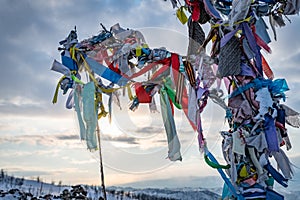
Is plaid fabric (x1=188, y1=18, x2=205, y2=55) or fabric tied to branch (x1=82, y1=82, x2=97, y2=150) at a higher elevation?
plaid fabric (x1=188, y1=18, x2=205, y2=55)

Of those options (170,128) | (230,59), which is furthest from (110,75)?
(230,59)

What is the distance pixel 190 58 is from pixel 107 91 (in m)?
0.38

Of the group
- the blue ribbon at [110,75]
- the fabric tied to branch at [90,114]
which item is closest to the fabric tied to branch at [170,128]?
the blue ribbon at [110,75]

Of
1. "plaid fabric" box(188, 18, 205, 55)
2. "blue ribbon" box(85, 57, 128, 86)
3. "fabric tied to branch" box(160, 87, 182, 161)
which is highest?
"plaid fabric" box(188, 18, 205, 55)

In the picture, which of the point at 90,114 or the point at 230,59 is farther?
the point at 90,114

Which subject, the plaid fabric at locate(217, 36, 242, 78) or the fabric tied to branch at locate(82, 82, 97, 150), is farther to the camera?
the fabric tied to branch at locate(82, 82, 97, 150)

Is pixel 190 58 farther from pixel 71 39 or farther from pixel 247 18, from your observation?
pixel 71 39

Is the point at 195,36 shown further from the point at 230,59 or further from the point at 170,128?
the point at 170,128

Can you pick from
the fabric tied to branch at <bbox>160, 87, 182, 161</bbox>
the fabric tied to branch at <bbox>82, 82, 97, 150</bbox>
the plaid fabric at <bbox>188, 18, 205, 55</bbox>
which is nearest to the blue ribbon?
the fabric tied to branch at <bbox>82, 82, 97, 150</bbox>

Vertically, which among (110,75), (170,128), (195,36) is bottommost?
(170,128)

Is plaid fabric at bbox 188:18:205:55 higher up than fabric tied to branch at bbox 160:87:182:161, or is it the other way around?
plaid fabric at bbox 188:18:205:55

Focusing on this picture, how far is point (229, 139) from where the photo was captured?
5.04 feet

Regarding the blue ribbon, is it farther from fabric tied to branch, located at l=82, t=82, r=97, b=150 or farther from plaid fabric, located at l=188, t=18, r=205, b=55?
plaid fabric, located at l=188, t=18, r=205, b=55

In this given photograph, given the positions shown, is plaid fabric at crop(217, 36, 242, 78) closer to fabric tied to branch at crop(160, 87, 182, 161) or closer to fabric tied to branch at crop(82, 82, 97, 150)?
fabric tied to branch at crop(160, 87, 182, 161)
